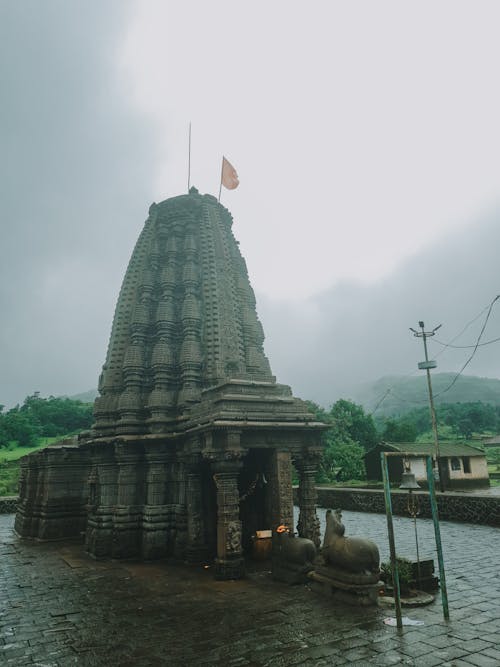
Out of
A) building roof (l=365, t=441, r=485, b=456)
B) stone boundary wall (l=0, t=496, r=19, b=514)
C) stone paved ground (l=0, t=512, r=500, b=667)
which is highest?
building roof (l=365, t=441, r=485, b=456)

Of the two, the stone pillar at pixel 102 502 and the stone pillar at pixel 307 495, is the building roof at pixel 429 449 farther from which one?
the stone pillar at pixel 102 502

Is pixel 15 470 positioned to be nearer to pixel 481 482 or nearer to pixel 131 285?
pixel 131 285

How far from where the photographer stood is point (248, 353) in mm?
15586

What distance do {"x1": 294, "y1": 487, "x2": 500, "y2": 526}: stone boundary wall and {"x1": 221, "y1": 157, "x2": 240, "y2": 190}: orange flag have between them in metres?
16.0

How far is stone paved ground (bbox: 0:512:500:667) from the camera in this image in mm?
6090

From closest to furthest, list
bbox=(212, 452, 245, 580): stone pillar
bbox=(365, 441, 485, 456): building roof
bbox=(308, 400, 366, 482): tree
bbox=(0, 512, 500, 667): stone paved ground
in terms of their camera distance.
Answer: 1. bbox=(0, 512, 500, 667): stone paved ground
2. bbox=(212, 452, 245, 580): stone pillar
3. bbox=(365, 441, 485, 456): building roof
4. bbox=(308, 400, 366, 482): tree

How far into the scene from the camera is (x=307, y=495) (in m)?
11.8

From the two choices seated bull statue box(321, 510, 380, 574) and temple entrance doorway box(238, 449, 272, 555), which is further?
temple entrance doorway box(238, 449, 272, 555)

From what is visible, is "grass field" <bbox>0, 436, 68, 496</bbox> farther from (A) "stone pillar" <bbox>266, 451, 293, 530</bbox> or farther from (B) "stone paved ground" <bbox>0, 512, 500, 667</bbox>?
(A) "stone pillar" <bbox>266, 451, 293, 530</bbox>

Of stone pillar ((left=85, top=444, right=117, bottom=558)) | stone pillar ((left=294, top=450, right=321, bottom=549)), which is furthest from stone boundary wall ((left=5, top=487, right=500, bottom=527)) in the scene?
stone pillar ((left=85, top=444, right=117, bottom=558))

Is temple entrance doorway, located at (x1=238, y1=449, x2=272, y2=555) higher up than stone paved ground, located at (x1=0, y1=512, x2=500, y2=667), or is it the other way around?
temple entrance doorway, located at (x1=238, y1=449, x2=272, y2=555)

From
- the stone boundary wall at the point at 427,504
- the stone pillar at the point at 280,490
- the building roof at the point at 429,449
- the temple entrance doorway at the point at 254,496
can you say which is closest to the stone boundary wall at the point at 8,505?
the stone boundary wall at the point at 427,504

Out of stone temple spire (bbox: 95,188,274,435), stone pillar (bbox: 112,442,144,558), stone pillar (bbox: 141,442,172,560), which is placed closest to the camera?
stone pillar (bbox: 141,442,172,560)

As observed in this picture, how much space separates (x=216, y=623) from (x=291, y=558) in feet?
9.65
